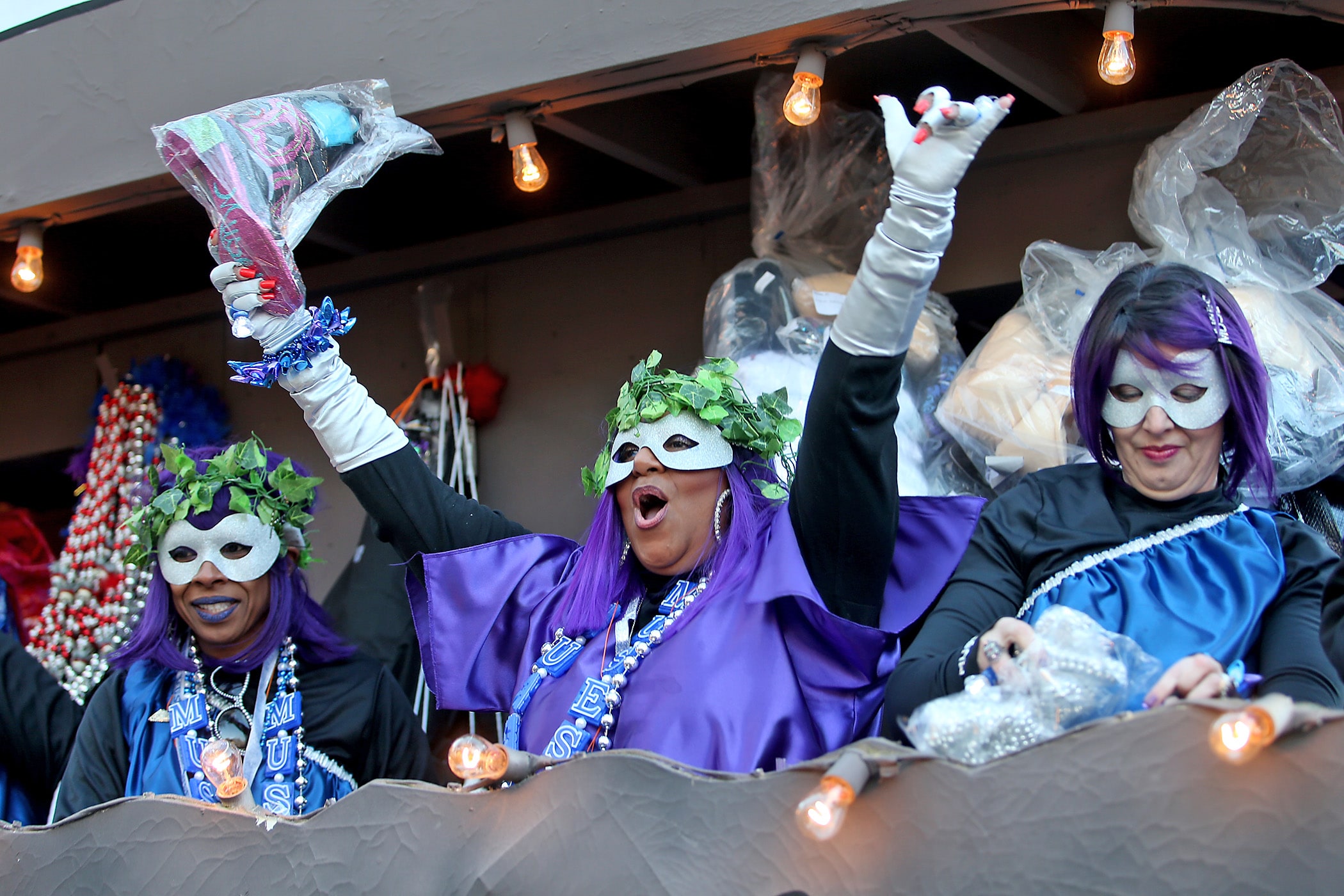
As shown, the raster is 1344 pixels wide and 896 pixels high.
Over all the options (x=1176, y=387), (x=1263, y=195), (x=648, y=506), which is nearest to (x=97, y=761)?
(x=648, y=506)

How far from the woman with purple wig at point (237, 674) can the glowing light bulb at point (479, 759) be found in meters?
1.03

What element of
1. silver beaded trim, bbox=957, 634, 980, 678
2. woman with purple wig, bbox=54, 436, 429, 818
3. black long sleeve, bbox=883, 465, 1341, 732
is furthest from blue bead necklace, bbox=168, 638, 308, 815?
silver beaded trim, bbox=957, 634, 980, 678

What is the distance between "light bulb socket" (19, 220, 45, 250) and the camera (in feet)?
12.4

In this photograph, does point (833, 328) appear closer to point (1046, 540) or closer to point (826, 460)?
point (826, 460)

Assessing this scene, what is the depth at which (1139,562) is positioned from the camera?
2.08 metres

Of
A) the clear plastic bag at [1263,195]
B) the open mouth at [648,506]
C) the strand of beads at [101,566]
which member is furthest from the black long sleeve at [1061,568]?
the strand of beads at [101,566]

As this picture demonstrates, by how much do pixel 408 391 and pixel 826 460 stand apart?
2.54 m

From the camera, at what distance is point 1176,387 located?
2.11 metres

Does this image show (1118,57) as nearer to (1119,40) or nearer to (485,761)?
(1119,40)

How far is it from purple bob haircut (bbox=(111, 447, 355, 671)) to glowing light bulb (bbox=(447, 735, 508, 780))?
1.22 meters

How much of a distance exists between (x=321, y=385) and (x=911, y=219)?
1.16 m

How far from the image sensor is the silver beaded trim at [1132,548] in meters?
2.10

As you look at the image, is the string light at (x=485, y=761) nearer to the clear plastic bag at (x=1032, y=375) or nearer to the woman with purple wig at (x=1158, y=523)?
the woman with purple wig at (x=1158, y=523)

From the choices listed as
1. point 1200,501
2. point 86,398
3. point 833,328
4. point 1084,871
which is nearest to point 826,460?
point 833,328
